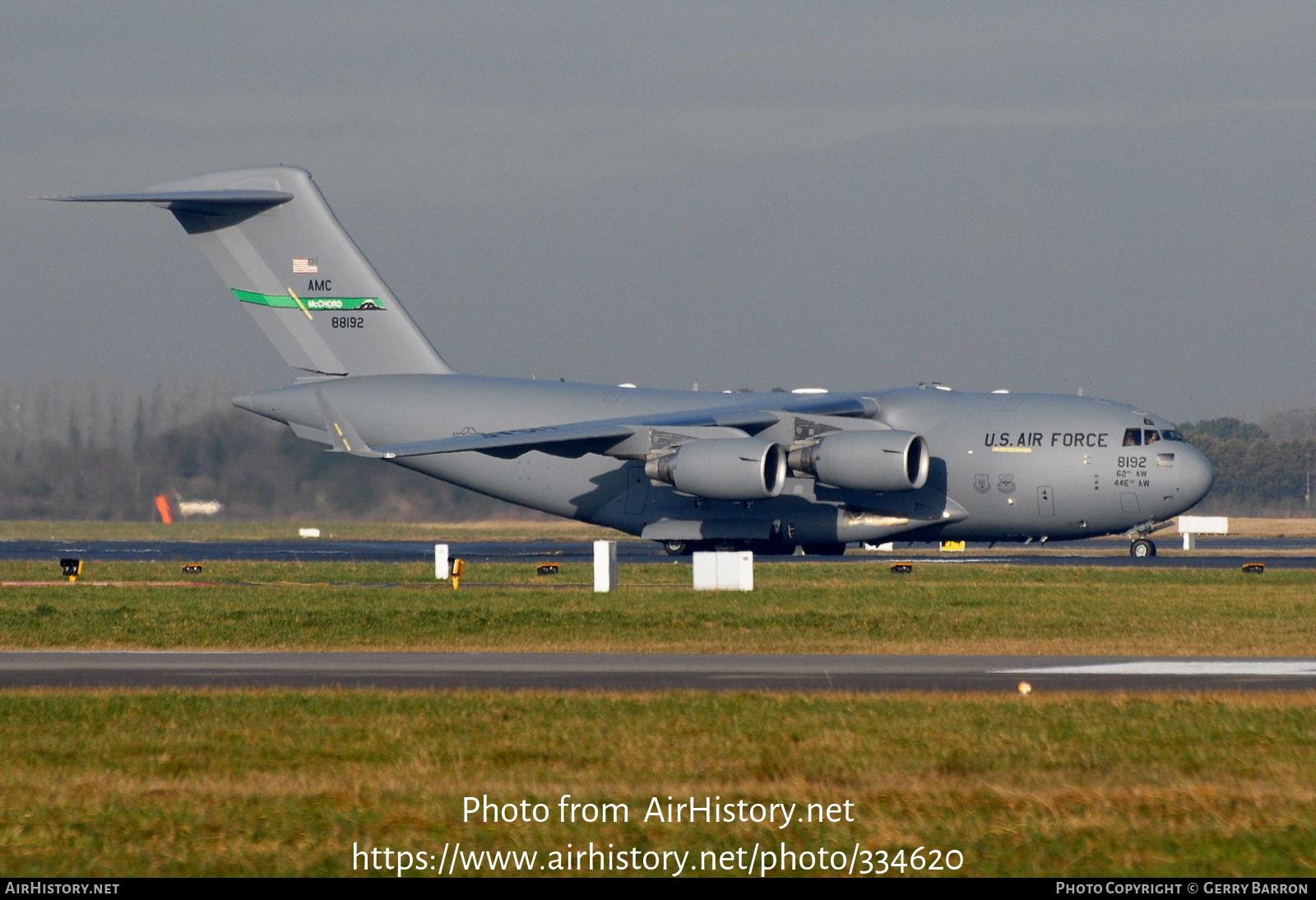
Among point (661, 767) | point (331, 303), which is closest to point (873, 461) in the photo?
point (331, 303)

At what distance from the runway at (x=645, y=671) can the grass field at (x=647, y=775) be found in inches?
57.3

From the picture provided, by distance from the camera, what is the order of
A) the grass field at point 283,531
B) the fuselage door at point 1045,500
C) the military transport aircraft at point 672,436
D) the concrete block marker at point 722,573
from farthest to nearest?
the grass field at point 283,531 < the fuselage door at point 1045,500 < the military transport aircraft at point 672,436 < the concrete block marker at point 722,573

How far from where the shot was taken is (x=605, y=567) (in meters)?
31.7

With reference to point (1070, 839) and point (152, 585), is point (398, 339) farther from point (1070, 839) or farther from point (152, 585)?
point (1070, 839)

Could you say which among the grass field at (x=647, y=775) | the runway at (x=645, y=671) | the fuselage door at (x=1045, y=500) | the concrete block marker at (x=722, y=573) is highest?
the fuselage door at (x=1045, y=500)

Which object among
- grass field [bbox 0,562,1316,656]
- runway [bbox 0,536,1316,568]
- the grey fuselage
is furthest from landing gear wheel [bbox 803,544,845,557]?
grass field [bbox 0,562,1316,656]

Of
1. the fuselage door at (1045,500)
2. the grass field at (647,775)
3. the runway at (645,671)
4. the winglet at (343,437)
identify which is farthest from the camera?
the fuselage door at (1045,500)

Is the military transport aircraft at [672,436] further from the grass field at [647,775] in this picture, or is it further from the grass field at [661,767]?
the grass field at [647,775]

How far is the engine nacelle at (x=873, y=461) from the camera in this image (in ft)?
128

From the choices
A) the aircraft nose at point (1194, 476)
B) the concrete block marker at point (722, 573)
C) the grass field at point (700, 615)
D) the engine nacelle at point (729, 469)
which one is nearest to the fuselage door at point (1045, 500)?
the aircraft nose at point (1194, 476)

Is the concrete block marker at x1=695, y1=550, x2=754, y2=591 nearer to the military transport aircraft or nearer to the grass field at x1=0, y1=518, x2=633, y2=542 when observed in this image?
the military transport aircraft

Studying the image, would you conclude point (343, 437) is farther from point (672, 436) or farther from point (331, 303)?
point (672, 436)

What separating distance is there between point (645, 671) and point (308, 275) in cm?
2784

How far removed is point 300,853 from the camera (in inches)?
366
